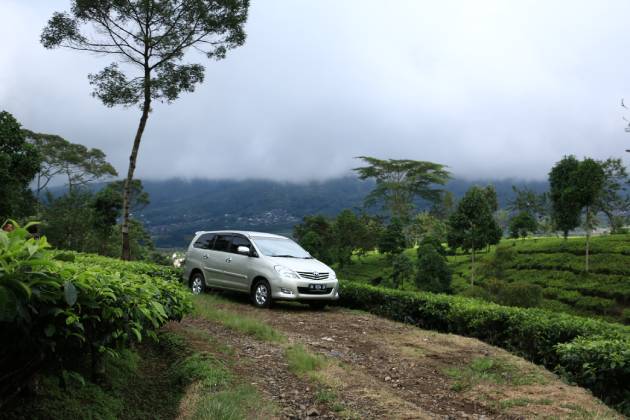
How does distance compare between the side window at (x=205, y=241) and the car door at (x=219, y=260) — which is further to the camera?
the side window at (x=205, y=241)

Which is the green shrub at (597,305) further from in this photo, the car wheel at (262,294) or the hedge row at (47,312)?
the hedge row at (47,312)

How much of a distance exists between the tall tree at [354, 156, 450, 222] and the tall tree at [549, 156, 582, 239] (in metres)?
18.8

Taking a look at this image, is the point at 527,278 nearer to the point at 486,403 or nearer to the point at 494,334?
the point at 494,334

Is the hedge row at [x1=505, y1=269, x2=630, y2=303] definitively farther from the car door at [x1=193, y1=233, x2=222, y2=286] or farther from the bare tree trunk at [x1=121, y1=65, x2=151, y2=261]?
the bare tree trunk at [x1=121, y1=65, x2=151, y2=261]

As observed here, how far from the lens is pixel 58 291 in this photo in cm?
A: 254

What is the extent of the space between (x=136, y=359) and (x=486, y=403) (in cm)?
376

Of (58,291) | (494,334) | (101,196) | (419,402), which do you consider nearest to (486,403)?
(419,402)

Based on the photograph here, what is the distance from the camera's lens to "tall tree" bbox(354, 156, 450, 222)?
184 feet

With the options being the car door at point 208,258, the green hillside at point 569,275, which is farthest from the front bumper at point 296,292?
the green hillside at point 569,275

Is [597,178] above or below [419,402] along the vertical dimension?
above

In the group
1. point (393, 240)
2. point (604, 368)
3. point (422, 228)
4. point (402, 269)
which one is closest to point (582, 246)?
point (393, 240)

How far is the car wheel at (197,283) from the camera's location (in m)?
12.5

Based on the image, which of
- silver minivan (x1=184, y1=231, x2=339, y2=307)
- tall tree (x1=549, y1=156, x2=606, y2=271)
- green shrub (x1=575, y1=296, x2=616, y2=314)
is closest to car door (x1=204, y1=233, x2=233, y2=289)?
silver minivan (x1=184, y1=231, x2=339, y2=307)

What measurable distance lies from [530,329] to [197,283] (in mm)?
8026
